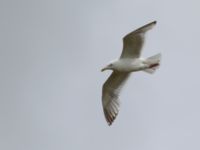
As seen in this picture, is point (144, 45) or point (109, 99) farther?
point (109, 99)

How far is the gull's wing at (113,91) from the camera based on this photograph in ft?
69.7

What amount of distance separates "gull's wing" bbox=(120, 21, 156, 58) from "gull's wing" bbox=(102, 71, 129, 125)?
3.71 ft

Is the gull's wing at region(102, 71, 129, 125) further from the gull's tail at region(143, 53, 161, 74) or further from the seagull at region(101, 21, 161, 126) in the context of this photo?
the gull's tail at region(143, 53, 161, 74)

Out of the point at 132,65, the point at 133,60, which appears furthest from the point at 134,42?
the point at 132,65

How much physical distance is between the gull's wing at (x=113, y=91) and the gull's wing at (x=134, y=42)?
113 cm

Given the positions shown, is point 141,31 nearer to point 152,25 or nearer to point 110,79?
point 152,25

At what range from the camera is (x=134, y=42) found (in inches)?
786

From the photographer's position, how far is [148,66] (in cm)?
2000

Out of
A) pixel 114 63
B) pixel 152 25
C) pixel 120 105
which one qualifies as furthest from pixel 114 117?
pixel 152 25

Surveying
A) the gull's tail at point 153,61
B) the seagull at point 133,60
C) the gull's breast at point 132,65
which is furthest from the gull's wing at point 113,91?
the gull's tail at point 153,61

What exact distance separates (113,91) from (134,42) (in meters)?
1.97

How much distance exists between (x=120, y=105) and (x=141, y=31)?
2614mm

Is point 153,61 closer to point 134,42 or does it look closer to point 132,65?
point 132,65

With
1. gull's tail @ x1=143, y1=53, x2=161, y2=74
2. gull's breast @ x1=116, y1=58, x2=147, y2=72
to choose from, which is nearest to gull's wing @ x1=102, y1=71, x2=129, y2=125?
gull's breast @ x1=116, y1=58, x2=147, y2=72
